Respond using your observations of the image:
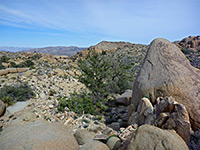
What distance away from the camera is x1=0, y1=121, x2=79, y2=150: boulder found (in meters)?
4.91

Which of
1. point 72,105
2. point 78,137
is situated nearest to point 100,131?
point 78,137

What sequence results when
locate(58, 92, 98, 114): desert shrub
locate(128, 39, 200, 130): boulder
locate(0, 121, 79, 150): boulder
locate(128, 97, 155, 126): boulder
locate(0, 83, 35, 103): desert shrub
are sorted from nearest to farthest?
locate(0, 121, 79, 150): boulder → locate(128, 39, 200, 130): boulder → locate(128, 97, 155, 126): boulder → locate(58, 92, 98, 114): desert shrub → locate(0, 83, 35, 103): desert shrub

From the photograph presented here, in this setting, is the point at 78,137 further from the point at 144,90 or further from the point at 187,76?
the point at 187,76

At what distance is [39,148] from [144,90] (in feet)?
16.6

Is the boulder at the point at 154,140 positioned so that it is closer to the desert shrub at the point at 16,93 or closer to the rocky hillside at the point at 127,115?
the rocky hillside at the point at 127,115

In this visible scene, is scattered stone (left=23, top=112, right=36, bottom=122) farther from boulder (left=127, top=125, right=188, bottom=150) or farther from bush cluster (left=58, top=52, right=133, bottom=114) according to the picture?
boulder (left=127, top=125, right=188, bottom=150)

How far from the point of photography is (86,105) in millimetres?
9727

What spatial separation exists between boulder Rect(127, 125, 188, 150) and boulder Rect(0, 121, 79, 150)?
2.80 metres

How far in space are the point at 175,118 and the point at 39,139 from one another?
5.06 meters

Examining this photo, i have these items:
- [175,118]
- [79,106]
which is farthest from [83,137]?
[175,118]

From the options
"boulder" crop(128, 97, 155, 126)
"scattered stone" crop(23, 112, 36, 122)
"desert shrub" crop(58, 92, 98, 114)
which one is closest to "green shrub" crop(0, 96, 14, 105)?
"scattered stone" crop(23, 112, 36, 122)

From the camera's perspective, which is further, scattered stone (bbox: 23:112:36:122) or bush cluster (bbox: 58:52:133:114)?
bush cluster (bbox: 58:52:133:114)

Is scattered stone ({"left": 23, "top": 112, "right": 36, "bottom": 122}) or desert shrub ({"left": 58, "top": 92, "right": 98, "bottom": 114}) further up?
desert shrub ({"left": 58, "top": 92, "right": 98, "bottom": 114})

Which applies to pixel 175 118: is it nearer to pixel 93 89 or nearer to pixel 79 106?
pixel 79 106
